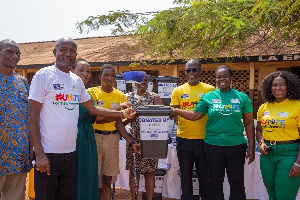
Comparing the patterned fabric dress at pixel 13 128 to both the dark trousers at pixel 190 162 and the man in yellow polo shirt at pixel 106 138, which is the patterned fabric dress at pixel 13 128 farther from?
the dark trousers at pixel 190 162

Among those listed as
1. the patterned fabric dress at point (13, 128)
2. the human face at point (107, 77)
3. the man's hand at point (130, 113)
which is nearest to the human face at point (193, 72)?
the human face at point (107, 77)

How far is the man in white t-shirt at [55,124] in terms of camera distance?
246cm

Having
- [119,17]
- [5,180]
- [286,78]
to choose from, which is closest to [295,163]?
[286,78]

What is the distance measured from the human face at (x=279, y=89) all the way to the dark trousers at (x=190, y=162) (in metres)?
1.08

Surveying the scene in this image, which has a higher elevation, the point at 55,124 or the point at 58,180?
the point at 55,124

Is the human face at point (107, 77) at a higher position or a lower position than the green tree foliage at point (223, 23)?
lower

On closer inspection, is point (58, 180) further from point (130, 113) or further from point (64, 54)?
point (64, 54)

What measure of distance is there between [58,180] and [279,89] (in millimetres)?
2331

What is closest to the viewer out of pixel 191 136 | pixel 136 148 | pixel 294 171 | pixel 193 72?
pixel 294 171

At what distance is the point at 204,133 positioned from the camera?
3826mm

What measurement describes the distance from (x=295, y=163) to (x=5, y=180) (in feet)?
8.92

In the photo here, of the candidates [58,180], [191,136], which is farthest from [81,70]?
[191,136]

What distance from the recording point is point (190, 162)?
12.7ft

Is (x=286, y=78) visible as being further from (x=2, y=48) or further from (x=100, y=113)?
(x=2, y=48)
